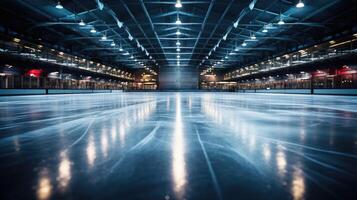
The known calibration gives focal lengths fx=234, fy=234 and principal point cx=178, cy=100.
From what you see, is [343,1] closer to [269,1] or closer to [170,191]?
[269,1]

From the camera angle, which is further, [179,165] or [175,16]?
[175,16]

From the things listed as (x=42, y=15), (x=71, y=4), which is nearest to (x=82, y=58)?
(x=42, y=15)

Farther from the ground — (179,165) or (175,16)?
(175,16)

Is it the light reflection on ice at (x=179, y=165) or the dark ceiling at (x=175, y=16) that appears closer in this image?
the light reflection on ice at (x=179, y=165)

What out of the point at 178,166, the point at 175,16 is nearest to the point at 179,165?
the point at 178,166

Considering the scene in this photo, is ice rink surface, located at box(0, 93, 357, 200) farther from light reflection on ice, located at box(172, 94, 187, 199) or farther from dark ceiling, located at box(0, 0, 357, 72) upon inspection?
dark ceiling, located at box(0, 0, 357, 72)

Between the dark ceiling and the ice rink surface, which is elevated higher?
the dark ceiling

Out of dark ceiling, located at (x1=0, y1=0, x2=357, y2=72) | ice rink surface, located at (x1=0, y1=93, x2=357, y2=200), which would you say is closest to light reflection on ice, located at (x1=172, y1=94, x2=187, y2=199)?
ice rink surface, located at (x1=0, y1=93, x2=357, y2=200)

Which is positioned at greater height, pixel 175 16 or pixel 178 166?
pixel 175 16

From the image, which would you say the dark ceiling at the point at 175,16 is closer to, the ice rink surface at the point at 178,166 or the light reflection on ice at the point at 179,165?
the ice rink surface at the point at 178,166

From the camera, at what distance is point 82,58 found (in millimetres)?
38625

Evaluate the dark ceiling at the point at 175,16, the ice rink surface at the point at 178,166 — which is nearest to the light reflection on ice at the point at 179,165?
the ice rink surface at the point at 178,166

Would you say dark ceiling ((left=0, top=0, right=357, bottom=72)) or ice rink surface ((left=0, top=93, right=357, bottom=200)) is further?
dark ceiling ((left=0, top=0, right=357, bottom=72))

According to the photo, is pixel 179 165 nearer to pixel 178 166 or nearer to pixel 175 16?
pixel 178 166
